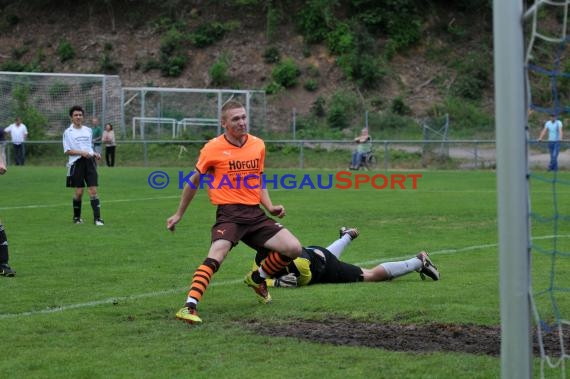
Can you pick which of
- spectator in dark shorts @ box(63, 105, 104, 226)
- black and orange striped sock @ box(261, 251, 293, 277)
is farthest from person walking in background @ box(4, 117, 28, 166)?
black and orange striped sock @ box(261, 251, 293, 277)

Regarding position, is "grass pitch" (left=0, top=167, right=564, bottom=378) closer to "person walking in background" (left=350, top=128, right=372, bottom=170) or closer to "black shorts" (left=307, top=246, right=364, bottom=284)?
"black shorts" (left=307, top=246, right=364, bottom=284)

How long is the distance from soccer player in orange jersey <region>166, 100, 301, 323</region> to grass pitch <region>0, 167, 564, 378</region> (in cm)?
49

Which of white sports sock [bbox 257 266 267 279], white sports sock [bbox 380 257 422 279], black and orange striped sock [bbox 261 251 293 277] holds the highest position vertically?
black and orange striped sock [bbox 261 251 293 277]

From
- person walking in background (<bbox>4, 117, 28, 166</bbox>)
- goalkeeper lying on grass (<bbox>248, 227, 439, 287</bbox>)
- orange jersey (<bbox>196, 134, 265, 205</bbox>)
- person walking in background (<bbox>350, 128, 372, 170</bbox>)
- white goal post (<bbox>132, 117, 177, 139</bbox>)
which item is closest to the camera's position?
orange jersey (<bbox>196, 134, 265, 205</bbox>)

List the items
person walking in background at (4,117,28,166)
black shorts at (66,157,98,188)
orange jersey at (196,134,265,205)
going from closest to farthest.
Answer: orange jersey at (196,134,265,205)
black shorts at (66,157,98,188)
person walking in background at (4,117,28,166)

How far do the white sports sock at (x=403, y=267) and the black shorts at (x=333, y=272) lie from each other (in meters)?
0.28

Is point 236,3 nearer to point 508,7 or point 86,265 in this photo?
point 86,265

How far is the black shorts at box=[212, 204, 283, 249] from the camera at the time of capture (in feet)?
Answer: 25.9

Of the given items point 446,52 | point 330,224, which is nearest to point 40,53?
point 446,52

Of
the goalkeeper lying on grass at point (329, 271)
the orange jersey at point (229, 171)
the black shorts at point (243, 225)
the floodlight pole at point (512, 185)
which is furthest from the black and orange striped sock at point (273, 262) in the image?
the floodlight pole at point (512, 185)

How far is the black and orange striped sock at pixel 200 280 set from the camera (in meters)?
7.45

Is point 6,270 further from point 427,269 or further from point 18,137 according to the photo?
point 18,137

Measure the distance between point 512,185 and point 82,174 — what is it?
1242cm

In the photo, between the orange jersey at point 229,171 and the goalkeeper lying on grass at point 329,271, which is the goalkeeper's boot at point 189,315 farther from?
the goalkeeper lying on grass at point 329,271
